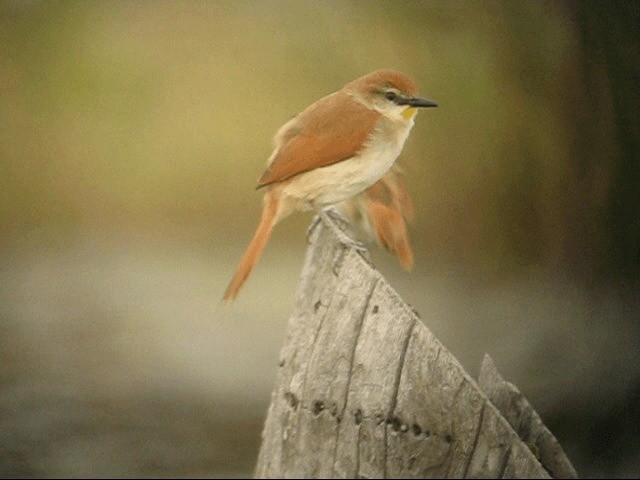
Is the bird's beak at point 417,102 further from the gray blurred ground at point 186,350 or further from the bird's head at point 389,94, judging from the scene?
the gray blurred ground at point 186,350

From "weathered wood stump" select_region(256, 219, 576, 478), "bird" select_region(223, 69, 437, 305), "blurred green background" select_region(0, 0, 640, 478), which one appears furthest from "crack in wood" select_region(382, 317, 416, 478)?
"blurred green background" select_region(0, 0, 640, 478)

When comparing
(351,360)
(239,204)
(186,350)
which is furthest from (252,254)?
(351,360)

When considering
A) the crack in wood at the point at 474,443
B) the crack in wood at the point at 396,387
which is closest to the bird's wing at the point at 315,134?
the crack in wood at the point at 396,387

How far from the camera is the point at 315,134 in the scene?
6.30ft

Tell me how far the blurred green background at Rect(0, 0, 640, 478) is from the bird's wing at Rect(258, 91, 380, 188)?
4 centimetres

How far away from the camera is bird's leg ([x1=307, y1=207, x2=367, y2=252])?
170 centimetres

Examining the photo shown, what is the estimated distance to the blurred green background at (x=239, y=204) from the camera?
189 centimetres

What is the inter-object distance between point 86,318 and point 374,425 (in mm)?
643

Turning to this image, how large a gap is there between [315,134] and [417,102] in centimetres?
21

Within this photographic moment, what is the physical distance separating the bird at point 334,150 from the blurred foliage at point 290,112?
45mm

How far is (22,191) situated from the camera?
1.88 metres

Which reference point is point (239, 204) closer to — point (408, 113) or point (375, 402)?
point (408, 113)

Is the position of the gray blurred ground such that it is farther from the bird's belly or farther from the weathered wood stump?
the weathered wood stump

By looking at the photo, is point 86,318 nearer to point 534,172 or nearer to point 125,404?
point 125,404
